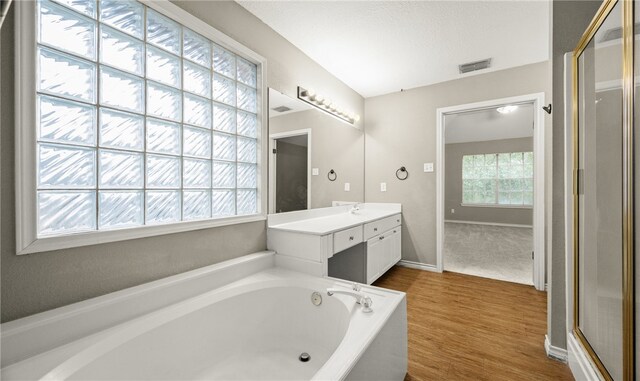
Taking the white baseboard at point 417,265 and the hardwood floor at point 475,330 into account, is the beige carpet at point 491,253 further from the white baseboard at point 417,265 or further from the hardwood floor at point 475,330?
the hardwood floor at point 475,330

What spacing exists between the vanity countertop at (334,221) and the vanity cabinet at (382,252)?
0.74 ft

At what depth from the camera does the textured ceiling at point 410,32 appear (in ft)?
6.23

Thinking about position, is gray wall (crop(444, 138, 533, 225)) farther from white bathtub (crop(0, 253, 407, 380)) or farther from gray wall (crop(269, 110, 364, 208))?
white bathtub (crop(0, 253, 407, 380))

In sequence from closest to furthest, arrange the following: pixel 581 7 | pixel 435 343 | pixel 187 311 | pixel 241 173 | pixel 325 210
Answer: pixel 187 311
pixel 581 7
pixel 435 343
pixel 241 173
pixel 325 210

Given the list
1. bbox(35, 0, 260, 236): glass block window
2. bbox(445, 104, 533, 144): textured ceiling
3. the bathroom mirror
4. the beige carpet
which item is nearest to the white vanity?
the bathroom mirror

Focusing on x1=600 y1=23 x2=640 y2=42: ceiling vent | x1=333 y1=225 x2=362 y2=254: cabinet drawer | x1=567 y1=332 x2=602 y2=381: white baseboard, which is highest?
x1=600 y1=23 x2=640 y2=42: ceiling vent

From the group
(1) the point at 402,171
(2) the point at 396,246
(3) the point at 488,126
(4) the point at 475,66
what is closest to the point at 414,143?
→ (1) the point at 402,171

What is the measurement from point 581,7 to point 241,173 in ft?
7.49

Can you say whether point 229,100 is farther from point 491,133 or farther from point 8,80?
point 491,133

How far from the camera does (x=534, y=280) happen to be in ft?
8.80

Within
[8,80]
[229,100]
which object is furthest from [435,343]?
[8,80]

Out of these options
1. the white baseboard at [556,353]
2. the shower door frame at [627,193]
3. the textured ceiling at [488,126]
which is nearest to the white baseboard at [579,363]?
the white baseboard at [556,353]

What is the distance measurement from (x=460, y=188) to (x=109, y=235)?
307 inches

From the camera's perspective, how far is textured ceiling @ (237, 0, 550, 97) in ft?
6.23
